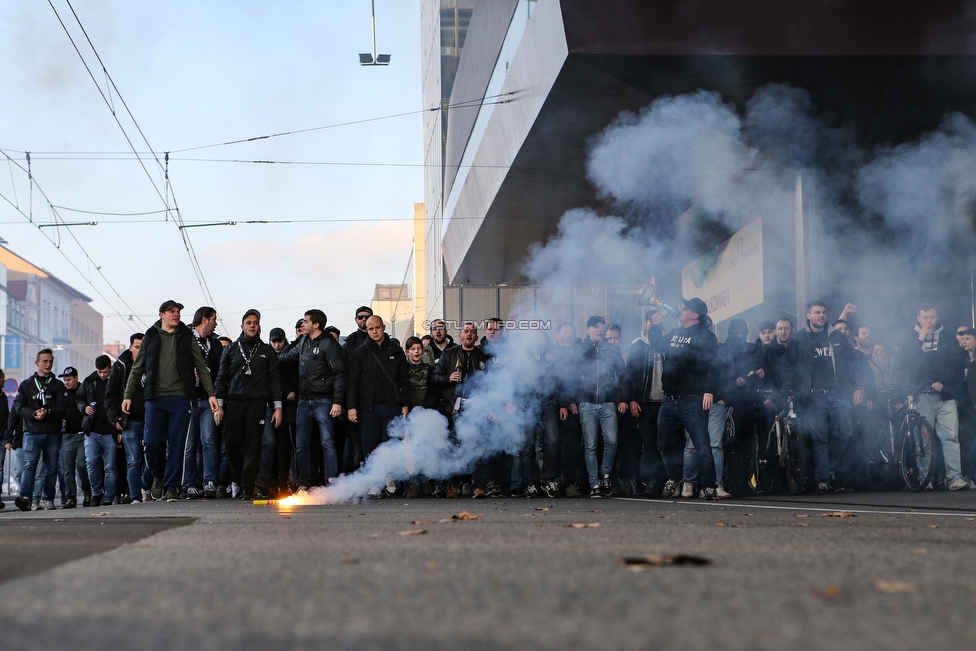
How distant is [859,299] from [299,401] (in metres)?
6.92

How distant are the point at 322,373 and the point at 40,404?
11.3ft

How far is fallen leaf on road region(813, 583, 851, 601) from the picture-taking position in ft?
9.17

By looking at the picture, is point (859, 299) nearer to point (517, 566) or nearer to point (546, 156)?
point (546, 156)

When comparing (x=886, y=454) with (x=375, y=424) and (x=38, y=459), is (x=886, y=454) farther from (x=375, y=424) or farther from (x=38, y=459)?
(x=38, y=459)

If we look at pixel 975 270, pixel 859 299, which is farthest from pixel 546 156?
pixel 975 270

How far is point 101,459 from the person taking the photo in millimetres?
11516

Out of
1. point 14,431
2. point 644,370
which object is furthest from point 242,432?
point 644,370

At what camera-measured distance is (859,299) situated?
13109mm

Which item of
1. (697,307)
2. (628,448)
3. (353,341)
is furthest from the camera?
(353,341)

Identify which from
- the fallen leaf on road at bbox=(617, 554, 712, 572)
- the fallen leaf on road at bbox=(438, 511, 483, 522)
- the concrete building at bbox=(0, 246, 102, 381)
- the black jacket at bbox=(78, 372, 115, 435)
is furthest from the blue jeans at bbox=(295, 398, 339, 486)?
the concrete building at bbox=(0, 246, 102, 381)

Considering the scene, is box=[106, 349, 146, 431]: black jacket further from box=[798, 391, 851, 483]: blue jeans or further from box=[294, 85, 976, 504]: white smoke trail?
box=[798, 391, 851, 483]: blue jeans

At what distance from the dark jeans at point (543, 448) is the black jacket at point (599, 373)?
13.7 inches

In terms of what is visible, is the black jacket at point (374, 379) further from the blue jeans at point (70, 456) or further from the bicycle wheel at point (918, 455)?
the bicycle wheel at point (918, 455)

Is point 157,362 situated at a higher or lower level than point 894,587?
higher
